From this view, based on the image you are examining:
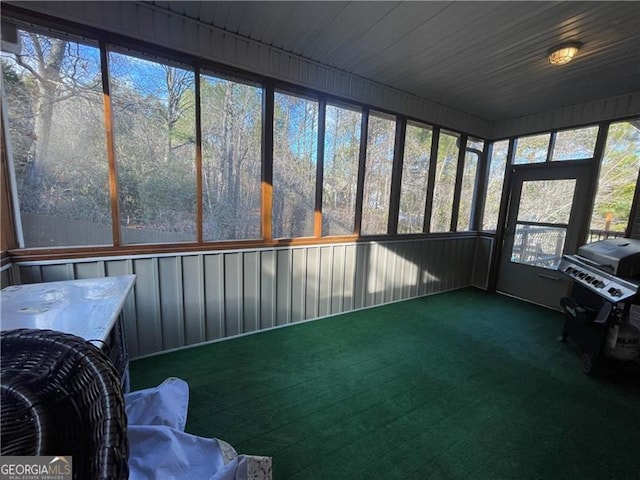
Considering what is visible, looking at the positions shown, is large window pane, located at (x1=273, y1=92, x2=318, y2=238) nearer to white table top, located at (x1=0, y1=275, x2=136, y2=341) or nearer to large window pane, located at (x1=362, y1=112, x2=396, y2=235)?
large window pane, located at (x1=362, y1=112, x2=396, y2=235)

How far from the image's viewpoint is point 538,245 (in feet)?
13.9

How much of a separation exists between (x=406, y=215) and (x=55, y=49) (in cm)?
387

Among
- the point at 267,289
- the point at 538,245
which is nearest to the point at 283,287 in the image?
the point at 267,289

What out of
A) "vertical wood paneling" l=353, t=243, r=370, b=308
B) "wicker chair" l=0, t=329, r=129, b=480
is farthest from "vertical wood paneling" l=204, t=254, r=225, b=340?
"wicker chair" l=0, t=329, r=129, b=480

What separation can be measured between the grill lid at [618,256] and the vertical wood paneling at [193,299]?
3612mm

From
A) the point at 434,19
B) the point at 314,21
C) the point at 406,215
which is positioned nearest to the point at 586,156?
the point at 406,215

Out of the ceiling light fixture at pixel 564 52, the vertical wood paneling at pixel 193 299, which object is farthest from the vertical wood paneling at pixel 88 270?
the ceiling light fixture at pixel 564 52

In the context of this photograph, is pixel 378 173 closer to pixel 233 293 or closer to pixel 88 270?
pixel 233 293

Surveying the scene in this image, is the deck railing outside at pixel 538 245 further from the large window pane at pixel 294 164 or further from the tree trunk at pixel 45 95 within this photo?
the tree trunk at pixel 45 95

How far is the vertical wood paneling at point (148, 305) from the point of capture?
2375 mm

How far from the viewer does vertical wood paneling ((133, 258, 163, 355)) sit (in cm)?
238

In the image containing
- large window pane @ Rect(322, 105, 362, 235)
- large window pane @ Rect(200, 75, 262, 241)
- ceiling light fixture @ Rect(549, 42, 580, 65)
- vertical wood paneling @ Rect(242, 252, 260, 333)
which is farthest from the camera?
large window pane @ Rect(322, 105, 362, 235)

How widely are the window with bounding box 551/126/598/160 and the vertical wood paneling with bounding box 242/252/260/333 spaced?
14.5 feet

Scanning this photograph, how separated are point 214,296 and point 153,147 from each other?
1.43m
